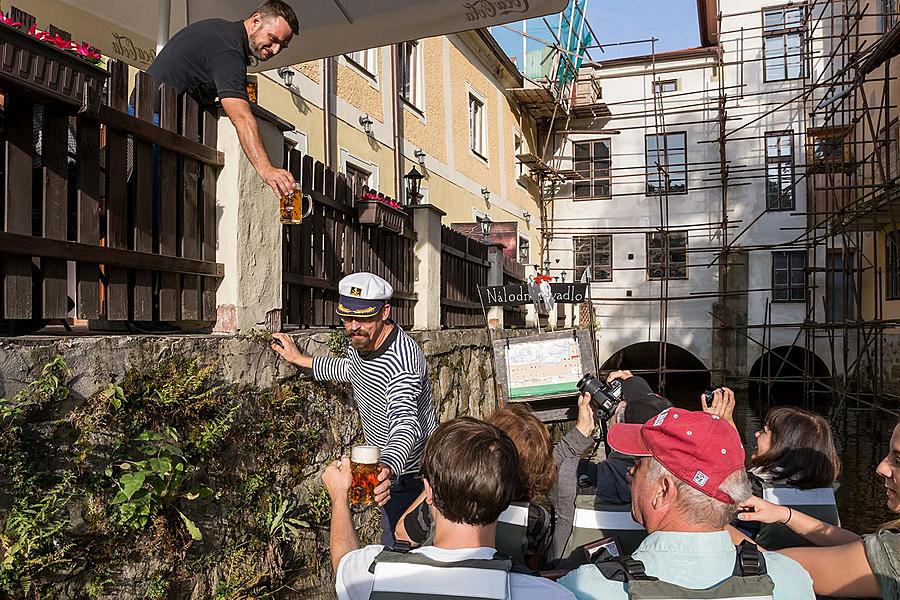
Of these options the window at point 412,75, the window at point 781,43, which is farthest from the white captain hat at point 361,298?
the window at point 781,43

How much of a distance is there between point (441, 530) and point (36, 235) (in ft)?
6.05

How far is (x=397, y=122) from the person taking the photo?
12.3 meters

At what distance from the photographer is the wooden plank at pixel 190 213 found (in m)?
3.51

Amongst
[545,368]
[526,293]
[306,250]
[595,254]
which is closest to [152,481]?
[306,250]

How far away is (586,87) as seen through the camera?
22406 mm

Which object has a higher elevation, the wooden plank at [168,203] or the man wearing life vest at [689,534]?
the wooden plank at [168,203]

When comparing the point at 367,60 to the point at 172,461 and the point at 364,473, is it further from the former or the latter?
the point at 364,473

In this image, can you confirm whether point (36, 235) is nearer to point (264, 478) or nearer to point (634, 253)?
point (264, 478)

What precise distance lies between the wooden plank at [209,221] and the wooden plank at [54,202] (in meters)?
0.89

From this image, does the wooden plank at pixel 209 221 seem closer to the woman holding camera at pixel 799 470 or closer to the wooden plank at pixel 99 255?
the wooden plank at pixel 99 255

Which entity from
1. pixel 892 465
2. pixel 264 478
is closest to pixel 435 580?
pixel 892 465

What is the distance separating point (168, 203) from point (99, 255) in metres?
0.51

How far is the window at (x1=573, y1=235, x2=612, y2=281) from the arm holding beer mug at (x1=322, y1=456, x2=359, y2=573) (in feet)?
68.0

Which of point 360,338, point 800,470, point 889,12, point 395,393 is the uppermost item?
point 889,12
